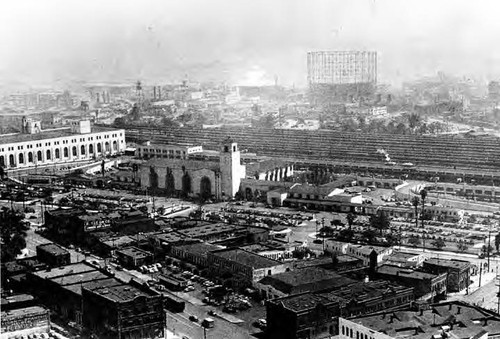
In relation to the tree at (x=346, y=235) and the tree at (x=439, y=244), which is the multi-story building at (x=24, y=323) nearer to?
the tree at (x=346, y=235)

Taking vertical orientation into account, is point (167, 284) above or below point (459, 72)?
below

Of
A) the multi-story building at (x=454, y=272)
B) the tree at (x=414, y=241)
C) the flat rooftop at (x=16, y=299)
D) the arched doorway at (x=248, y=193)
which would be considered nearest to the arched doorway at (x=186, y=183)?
the arched doorway at (x=248, y=193)

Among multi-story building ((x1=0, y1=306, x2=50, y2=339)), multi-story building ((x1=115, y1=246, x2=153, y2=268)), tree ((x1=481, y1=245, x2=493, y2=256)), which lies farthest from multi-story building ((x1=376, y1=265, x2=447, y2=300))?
multi-story building ((x1=0, y1=306, x2=50, y2=339))

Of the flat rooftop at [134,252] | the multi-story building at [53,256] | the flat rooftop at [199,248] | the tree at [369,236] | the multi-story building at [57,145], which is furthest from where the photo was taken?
the multi-story building at [57,145]

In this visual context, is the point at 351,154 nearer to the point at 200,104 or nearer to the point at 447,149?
the point at 447,149

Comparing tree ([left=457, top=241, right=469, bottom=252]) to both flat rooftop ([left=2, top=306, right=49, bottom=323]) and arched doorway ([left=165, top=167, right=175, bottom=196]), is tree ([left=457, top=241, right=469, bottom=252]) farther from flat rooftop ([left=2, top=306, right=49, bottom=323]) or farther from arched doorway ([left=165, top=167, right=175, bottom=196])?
arched doorway ([left=165, top=167, right=175, bottom=196])

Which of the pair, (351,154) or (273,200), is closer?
(273,200)

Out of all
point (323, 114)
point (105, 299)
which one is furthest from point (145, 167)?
point (323, 114)
